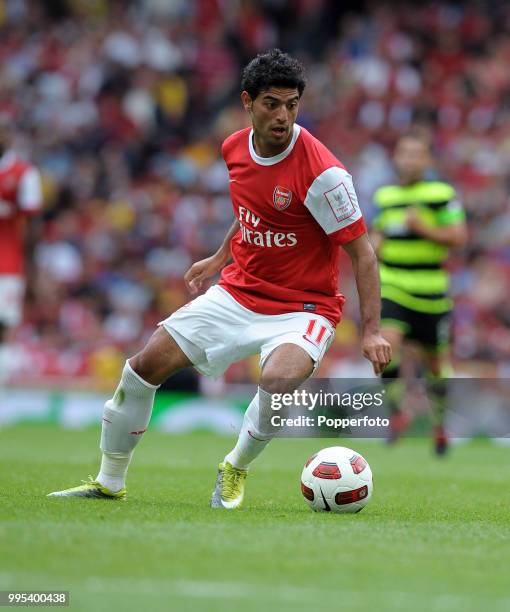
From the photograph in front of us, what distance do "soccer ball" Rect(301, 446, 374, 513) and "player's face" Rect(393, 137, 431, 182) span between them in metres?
4.86

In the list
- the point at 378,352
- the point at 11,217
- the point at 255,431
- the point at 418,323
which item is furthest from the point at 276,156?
the point at 11,217

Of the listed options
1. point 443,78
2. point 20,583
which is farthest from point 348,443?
point 443,78

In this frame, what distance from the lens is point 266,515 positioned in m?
6.37

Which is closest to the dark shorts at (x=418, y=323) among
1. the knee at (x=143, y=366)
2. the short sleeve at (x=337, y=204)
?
the short sleeve at (x=337, y=204)

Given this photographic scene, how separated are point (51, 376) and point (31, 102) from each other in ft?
20.7

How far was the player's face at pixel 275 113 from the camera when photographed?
6492mm

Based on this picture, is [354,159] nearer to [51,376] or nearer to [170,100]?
[170,100]

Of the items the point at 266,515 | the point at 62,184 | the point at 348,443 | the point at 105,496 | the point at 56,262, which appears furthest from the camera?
the point at 62,184

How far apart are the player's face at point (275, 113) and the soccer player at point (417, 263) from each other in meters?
4.55

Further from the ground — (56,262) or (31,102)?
(31,102)

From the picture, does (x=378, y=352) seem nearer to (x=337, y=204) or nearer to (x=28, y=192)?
(x=337, y=204)

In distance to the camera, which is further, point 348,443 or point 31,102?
point 31,102

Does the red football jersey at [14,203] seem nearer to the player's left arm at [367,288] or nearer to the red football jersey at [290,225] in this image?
the red football jersey at [290,225]

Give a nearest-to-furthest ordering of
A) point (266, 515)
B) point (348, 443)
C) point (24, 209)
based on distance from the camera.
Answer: point (266, 515) < point (24, 209) < point (348, 443)
